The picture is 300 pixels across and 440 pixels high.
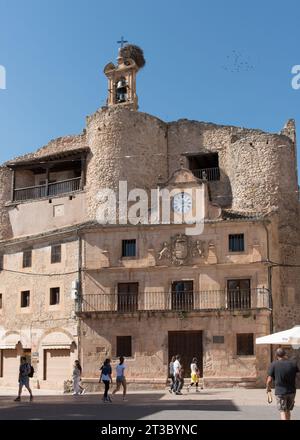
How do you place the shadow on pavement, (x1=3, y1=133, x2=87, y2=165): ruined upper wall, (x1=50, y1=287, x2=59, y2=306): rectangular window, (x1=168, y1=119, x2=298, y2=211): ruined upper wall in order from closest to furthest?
the shadow on pavement → (x1=50, y1=287, x2=59, y2=306): rectangular window → (x1=168, y1=119, x2=298, y2=211): ruined upper wall → (x1=3, y1=133, x2=87, y2=165): ruined upper wall

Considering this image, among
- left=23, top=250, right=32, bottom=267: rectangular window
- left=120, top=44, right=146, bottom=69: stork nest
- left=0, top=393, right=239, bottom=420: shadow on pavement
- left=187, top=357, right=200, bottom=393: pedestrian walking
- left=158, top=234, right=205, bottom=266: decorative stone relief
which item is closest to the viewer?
left=0, top=393, right=239, bottom=420: shadow on pavement

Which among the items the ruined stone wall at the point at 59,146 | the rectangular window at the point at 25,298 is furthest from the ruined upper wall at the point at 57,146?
the rectangular window at the point at 25,298

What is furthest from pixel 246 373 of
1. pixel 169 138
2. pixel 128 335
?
pixel 169 138

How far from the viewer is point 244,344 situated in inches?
1152

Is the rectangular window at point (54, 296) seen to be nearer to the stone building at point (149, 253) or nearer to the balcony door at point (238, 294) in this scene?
the stone building at point (149, 253)

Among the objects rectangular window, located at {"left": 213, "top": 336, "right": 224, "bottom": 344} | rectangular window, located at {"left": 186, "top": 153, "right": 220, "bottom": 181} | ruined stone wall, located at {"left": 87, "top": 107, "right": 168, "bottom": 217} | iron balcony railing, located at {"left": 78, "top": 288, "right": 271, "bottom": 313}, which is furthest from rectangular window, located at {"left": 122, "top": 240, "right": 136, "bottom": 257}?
rectangular window, located at {"left": 186, "top": 153, "right": 220, "bottom": 181}

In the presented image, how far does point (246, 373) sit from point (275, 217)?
851 cm

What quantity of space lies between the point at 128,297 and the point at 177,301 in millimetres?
2315

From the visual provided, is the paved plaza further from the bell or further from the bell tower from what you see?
the bell

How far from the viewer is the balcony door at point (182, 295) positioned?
30172mm

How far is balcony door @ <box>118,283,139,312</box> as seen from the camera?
101 ft

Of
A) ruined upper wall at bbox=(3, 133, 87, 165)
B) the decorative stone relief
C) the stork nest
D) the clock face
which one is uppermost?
the stork nest

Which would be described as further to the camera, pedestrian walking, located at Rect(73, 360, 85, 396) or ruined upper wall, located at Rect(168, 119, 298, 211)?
ruined upper wall, located at Rect(168, 119, 298, 211)

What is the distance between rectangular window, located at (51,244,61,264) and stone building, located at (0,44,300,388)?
6 centimetres
